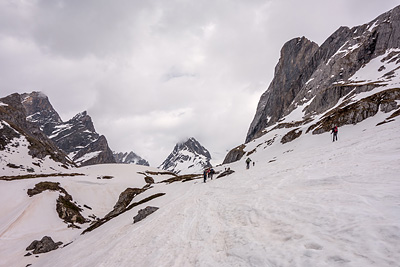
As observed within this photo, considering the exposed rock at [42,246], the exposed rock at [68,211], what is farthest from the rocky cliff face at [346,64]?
the exposed rock at [42,246]

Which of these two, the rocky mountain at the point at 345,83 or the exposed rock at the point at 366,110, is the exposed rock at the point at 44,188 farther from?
the exposed rock at the point at 366,110

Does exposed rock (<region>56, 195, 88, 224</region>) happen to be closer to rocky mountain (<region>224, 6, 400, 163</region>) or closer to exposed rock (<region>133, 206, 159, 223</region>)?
exposed rock (<region>133, 206, 159, 223</region>)

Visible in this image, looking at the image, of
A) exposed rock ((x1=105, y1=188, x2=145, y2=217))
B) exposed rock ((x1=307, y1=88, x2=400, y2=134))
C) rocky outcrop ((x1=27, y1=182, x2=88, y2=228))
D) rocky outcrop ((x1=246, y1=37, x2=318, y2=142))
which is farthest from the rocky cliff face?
rocky outcrop ((x1=27, y1=182, x2=88, y2=228))

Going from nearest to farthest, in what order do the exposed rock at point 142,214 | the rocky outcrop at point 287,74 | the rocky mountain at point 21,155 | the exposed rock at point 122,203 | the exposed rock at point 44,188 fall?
the exposed rock at point 142,214 → the exposed rock at point 122,203 → the exposed rock at point 44,188 → the rocky mountain at point 21,155 → the rocky outcrop at point 287,74

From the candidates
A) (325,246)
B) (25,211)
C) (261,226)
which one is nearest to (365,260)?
(325,246)

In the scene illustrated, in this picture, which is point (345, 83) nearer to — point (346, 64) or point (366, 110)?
point (346, 64)

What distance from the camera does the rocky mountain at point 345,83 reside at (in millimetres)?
45062

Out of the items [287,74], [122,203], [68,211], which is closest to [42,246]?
[68,211]

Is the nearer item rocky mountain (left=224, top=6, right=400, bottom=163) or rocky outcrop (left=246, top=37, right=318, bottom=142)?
rocky mountain (left=224, top=6, right=400, bottom=163)

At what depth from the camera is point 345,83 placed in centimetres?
8194

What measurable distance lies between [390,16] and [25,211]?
15824cm

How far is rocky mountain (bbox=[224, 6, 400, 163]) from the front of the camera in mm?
45062

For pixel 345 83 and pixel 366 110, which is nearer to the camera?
pixel 366 110

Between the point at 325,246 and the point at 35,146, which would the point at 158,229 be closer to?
the point at 325,246
